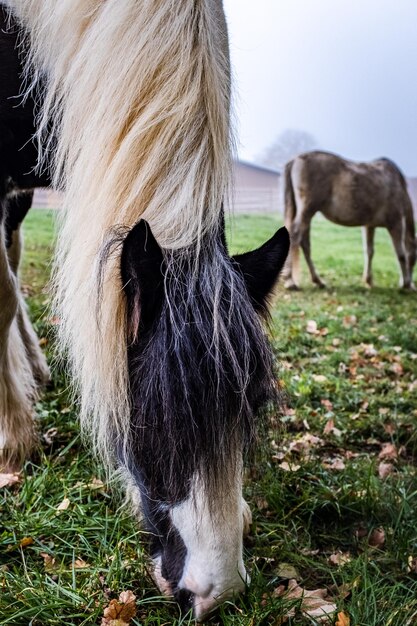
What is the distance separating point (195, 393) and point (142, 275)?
1.03 ft

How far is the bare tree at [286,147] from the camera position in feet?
17.0

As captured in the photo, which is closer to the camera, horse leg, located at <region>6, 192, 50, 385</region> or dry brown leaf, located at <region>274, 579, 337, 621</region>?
dry brown leaf, located at <region>274, 579, 337, 621</region>

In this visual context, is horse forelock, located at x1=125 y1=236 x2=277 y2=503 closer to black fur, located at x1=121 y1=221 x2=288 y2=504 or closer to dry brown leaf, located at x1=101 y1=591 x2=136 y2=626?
black fur, located at x1=121 y1=221 x2=288 y2=504

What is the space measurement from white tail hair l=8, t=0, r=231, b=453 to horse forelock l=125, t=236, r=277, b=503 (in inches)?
2.6

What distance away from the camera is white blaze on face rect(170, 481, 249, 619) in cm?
136

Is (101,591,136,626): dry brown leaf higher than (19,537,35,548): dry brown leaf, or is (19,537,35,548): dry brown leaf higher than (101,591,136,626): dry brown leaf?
(101,591,136,626): dry brown leaf

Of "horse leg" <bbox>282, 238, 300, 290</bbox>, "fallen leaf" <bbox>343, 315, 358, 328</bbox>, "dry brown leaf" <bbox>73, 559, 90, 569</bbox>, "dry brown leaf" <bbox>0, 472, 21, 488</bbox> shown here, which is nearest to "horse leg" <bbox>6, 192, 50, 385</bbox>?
"dry brown leaf" <bbox>0, 472, 21, 488</bbox>

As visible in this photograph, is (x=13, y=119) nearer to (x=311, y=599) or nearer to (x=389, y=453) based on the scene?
(x=311, y=599)

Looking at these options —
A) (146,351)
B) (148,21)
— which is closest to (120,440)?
(146,351)

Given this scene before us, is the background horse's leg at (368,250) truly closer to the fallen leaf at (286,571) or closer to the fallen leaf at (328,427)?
the fallen leaf at (328,427)

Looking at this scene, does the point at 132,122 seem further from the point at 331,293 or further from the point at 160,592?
the point at 331,293

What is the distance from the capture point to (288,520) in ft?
7.13

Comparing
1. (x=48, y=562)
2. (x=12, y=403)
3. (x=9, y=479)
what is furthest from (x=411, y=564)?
(x=12, y=403)

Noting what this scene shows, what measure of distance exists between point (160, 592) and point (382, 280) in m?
4.10
